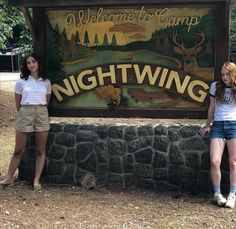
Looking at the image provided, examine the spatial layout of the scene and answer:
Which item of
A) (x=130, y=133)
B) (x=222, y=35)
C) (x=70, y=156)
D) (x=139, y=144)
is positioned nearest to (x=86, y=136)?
(x=70, y=156)

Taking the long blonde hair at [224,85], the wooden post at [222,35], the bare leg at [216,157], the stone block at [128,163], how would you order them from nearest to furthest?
1. the bare leg at [216,157]
2. the long blonde hair at [224,85]
3. the wooden post at [222,35]
4. the stone block at [128,163]

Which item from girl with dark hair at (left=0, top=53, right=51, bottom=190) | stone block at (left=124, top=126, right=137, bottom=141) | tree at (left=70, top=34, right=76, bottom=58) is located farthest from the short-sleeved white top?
stone block at (left=124, top=126, right=137, bottom=141)

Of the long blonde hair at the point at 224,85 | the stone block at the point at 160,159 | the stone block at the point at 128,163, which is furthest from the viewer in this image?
the stone block at the point at 128,163

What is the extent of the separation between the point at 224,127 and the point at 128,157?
139 cm

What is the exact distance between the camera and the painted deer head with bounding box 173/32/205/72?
6.64 m

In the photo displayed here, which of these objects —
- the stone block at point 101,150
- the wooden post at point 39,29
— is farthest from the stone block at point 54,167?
the wooden post at point 39,29

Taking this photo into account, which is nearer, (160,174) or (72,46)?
(160,174)

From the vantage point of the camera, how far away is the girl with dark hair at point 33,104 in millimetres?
6629

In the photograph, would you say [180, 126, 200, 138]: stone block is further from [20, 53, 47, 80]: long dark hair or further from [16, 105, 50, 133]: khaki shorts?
[20, 53, 47, 80]: long dark hair

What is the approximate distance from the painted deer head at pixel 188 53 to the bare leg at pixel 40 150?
2051 mm

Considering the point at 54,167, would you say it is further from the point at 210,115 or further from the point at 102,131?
the point at 210,115

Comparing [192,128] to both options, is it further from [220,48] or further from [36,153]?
[36,153]

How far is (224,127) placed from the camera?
6.13m

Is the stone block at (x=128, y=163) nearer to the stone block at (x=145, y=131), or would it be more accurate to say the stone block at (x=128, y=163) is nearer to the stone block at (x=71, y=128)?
the stone block at (x=145, y=131)
